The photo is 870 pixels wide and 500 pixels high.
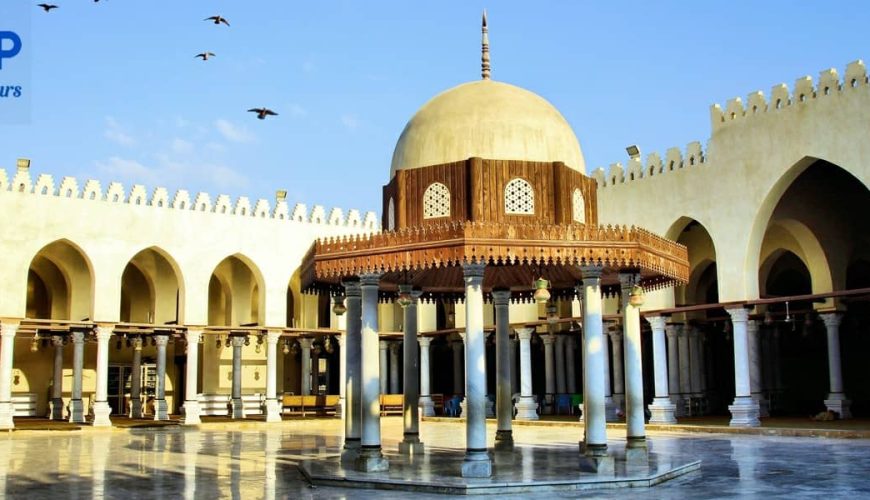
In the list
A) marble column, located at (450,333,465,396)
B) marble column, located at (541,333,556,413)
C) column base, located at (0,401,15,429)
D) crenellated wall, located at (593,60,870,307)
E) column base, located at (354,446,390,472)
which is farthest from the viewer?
marble column, located at (450,333,465,396)

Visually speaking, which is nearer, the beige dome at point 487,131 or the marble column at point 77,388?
the beige dome at point 487,131

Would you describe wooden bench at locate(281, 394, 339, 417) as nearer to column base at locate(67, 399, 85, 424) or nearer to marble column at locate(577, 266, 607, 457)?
column base at locate(67, 399, 85, 424)

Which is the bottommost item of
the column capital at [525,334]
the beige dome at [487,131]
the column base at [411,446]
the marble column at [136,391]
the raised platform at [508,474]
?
the raised platform at [508,474]

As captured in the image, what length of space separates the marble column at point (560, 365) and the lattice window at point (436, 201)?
18.7 meters

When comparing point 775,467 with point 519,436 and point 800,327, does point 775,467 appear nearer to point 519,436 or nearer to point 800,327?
point 519,436

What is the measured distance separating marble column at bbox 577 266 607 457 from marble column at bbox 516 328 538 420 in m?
15.8

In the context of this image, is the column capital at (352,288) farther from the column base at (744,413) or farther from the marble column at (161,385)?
the marble column at (161,385)

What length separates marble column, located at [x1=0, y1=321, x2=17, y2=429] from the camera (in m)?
23.7

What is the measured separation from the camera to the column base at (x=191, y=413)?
27.0 meters

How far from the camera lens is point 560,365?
99.3 ft

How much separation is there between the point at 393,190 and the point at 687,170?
538 inches

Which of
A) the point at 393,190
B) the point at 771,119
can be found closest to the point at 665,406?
the point at 771,119

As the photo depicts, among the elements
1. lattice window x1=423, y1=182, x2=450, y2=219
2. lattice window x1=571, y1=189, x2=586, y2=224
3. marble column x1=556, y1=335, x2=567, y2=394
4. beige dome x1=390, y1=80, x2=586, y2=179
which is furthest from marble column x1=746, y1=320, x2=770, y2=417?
lattice window x1=423, y1=182, x2=450, y2=219

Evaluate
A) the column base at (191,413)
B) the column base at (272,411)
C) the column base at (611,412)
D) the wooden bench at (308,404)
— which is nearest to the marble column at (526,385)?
the column base at (611,412)
